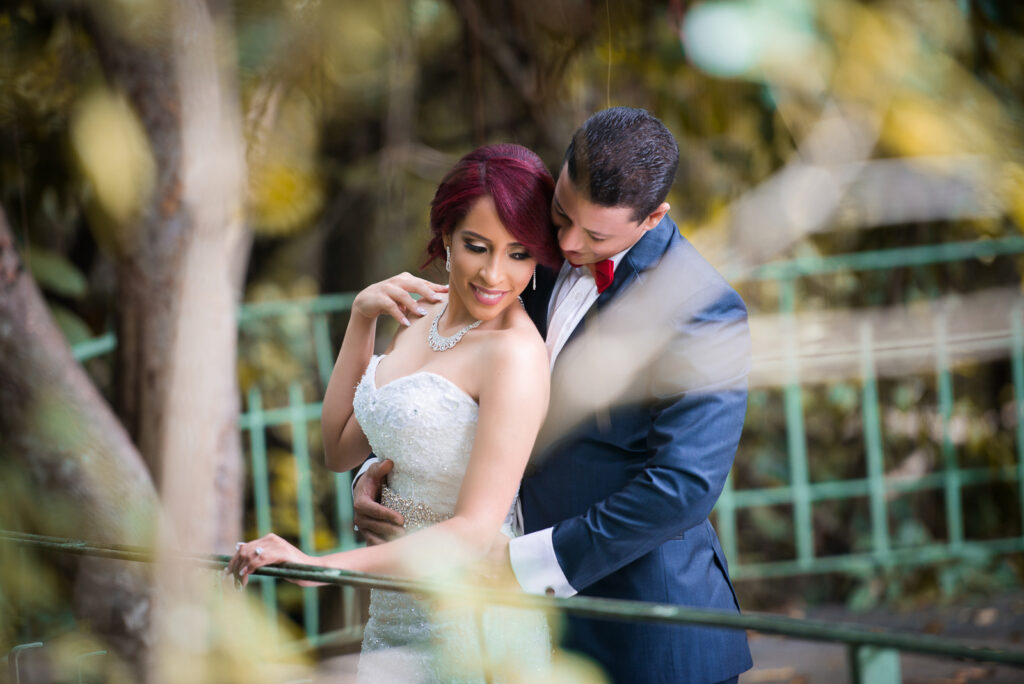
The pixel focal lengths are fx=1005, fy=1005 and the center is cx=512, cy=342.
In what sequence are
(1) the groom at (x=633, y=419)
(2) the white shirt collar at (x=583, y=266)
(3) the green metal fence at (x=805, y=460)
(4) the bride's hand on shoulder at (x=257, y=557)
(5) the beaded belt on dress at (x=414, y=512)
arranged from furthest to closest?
1. (3) the green metal fence at (x=805, y=460)
2. (5) the beaded belt on dress at (x=414, y=512)
3. (2) the white shirt collar at (x=583, y=266)
4. (1) the groom at (x=633, y=419)
5. (4) the bride's hand on shoulder at (x=257, y=557)

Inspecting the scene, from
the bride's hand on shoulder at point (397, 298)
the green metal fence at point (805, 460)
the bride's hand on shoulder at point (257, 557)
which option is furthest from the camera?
the green metal fence at point (805, 460)

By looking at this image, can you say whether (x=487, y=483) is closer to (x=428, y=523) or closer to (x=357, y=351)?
(x=428, y=523)

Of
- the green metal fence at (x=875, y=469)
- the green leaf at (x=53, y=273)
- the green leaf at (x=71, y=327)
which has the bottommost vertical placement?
the green metal fence at (x=875, y=469)

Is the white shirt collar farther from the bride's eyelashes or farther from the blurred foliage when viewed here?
the blurred foliage

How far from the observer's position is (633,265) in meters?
1.63

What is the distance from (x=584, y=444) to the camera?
1662 mm

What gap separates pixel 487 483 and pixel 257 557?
36 centimetres

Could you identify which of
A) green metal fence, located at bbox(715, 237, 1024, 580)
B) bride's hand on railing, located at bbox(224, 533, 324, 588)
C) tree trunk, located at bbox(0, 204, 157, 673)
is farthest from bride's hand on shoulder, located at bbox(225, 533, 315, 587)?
green metal fence, located at bbox(715, 237, 1024, 580)

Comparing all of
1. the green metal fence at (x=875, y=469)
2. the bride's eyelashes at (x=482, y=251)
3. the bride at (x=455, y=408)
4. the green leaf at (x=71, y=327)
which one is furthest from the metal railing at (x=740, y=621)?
the green metal fence at (x=875, y=469)

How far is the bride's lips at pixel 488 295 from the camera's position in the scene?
5.32 ft

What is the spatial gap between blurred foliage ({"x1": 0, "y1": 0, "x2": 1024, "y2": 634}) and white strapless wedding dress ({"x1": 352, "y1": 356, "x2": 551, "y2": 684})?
2.46ft

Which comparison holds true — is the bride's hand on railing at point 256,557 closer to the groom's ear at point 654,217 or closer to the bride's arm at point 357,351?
the bride's arm at point 357,351

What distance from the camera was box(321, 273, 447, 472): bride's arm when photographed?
188 cm

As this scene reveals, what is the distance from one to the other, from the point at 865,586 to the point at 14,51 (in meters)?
3.88
